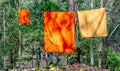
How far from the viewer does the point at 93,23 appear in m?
10.3

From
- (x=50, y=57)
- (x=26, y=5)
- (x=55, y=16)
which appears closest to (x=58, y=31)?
(x=55, y=16)

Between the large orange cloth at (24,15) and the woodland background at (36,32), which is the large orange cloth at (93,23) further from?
the large orange cloth at (24,15)

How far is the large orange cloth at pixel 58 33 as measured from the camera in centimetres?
1174

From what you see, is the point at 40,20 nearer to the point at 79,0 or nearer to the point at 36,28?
the point at 36,28

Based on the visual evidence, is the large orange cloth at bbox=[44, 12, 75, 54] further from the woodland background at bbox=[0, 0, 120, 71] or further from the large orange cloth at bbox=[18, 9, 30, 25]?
the large orange cloth at bbox=[18, 9, 30, 25]

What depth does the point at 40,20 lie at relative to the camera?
17906 mm

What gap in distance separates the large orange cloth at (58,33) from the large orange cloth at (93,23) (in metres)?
1.24

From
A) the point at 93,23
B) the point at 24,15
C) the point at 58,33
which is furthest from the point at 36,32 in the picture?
the point at 93,23

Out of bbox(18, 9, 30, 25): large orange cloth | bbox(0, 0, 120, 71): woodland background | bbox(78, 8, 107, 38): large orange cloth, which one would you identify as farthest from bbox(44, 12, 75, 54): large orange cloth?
bbox(18, 9, 30, 25): large orange cloth

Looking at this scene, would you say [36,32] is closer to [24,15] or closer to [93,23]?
[24,15]

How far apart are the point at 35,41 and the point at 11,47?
4.65 ft

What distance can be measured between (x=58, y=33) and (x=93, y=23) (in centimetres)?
207

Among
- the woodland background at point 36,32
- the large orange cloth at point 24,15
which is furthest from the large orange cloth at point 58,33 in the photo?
the large orange cloth at point 24,15

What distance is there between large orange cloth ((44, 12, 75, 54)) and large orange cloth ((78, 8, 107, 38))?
48.7 inches
